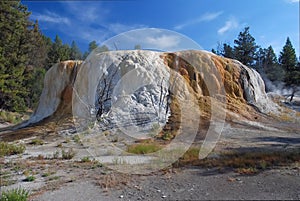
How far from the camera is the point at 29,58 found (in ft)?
119

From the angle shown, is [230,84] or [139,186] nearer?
[139,186]

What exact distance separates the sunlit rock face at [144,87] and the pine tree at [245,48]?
20.4 m

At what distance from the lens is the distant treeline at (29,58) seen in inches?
1032

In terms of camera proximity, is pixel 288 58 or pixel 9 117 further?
pixel 288 58

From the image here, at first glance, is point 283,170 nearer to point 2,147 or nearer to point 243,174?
point 243,174

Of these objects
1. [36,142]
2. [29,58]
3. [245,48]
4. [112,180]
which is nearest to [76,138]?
[36,142]

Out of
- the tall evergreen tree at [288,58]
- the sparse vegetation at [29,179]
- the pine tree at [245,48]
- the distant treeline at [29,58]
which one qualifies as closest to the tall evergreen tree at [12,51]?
the distant treeline at [29,58]

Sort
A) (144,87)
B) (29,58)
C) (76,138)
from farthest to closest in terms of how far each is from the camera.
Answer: (29,58)
(144,87)
(76,138)

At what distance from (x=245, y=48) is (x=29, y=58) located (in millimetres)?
33889

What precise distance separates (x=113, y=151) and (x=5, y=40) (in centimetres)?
2271

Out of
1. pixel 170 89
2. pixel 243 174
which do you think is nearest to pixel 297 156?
pixel 243 174

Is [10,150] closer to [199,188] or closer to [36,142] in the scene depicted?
[36,142]

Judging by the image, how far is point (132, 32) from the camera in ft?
30.3

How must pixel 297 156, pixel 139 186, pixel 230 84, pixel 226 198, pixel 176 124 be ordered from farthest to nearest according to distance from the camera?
1. pixel 230 84
2. pixel 176 124
3. pixel 297 156
4. pixel 139 186
5. pixel 226 198
